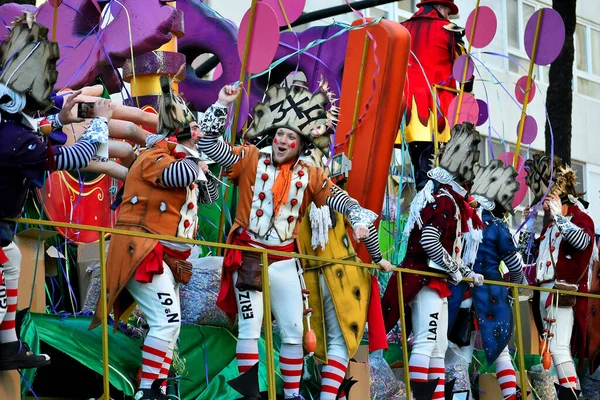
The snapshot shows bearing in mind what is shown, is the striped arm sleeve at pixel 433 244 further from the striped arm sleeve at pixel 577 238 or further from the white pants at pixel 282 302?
the striped arm sleeve at pixel 577 238

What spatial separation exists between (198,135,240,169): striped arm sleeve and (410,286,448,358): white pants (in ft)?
4.62

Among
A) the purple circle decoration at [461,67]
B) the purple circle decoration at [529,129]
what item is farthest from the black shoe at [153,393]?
the purple circle decoration at [529,129]

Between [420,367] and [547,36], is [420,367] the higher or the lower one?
the lower one

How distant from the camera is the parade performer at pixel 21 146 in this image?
199 inches

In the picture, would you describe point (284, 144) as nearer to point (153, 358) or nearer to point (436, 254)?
point (436, 254)

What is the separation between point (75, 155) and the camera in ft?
17.2

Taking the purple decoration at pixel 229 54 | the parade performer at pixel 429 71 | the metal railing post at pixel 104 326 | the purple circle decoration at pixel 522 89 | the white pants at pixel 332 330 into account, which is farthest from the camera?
the purple decoration at pixel 229 54

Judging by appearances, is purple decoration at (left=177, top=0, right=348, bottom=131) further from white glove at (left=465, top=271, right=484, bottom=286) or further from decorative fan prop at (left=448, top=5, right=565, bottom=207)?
white glove at (left=465, top=271, right=484, bottom=286)

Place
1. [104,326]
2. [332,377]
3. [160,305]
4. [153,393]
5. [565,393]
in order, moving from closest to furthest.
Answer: [104,326] < [153,393] < [160,305] < [332,377] < [565,393]

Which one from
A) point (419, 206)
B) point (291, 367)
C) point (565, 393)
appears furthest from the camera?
point (565, 393)

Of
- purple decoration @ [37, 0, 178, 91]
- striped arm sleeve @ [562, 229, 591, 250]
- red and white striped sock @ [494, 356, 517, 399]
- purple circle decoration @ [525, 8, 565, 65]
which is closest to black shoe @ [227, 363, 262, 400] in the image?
red and white striped sock @ [494, 356, 517, 399]

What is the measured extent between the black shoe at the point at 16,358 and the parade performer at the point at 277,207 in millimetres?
1059

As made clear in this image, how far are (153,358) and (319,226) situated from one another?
1.35 m

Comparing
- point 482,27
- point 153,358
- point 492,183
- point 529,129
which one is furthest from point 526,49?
point 153,358
